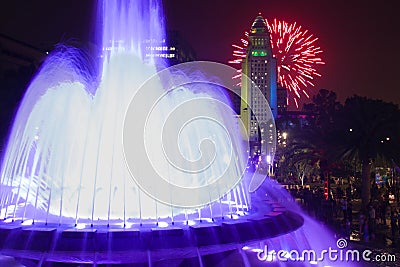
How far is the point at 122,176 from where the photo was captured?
12406mm

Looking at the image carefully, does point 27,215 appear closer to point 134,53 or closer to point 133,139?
point 133,139

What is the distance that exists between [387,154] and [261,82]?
11560cm

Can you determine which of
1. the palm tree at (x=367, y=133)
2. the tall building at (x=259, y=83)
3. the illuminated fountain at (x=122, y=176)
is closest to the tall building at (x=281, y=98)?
the tall building at (x=259, y=83)

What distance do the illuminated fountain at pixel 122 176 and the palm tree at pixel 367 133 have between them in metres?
15.0

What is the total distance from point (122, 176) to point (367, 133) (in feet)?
68.8

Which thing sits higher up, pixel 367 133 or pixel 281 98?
pixel 281 98

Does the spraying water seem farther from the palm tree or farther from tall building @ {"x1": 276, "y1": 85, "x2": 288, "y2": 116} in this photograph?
tall building @ {"x1": 276, "y1": 85, "x2": 288, "y2": 116}

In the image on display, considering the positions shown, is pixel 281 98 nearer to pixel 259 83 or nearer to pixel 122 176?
pixel 259 83

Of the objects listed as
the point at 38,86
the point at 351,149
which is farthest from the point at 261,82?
the point at 38,86

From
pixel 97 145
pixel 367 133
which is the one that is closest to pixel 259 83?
pixel 367 133

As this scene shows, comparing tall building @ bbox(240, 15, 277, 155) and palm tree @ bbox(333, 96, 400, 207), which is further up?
tall building @ bbox(240, 15, 277, 155)

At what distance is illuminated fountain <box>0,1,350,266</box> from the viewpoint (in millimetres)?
9219

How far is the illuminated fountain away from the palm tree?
15.0 m

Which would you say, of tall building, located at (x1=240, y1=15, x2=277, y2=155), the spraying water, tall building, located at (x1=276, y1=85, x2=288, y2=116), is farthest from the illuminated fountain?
tall building, located at (x1=276, y1=85, x2=288, y2=116)
